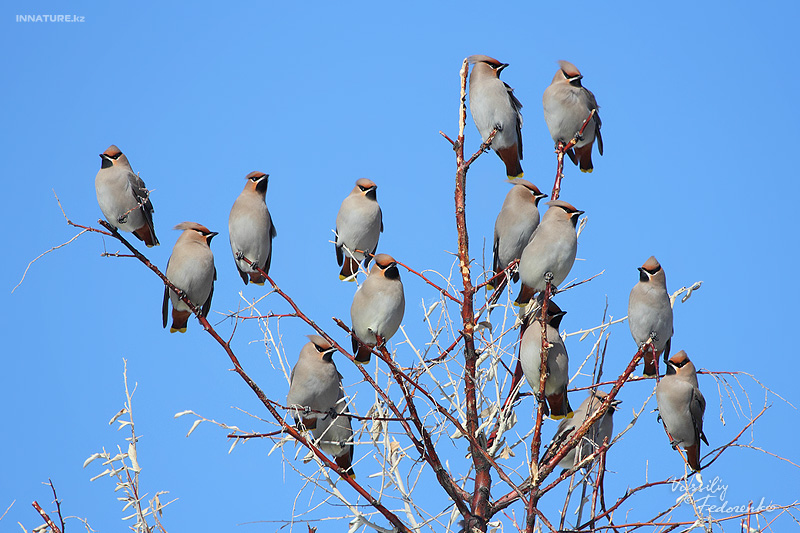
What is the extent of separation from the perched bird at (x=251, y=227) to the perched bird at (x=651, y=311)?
2497 millimetres

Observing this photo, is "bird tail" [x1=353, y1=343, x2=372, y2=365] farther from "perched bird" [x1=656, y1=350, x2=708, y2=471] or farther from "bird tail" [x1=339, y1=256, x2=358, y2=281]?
"perched bird" [x1=656, y1=350, x2=708, y2=471]

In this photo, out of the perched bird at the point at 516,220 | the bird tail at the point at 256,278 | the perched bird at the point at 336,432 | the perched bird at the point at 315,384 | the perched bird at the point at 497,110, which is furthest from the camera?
the bird tail at the point at 256,278

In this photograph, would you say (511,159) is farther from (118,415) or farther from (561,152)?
(118,415)

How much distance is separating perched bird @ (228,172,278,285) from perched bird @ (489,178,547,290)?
60.6 inches

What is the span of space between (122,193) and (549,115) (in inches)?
108

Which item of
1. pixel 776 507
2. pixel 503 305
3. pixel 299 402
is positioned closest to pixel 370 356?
pixel 299 402

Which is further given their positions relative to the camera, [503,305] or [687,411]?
[687,411]

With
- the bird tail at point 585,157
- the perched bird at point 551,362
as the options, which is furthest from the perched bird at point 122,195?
the bird tail at point 585,157

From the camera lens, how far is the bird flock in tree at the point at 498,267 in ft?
15.5

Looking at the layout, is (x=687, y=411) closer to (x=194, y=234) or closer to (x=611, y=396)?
(x=611, y=396)

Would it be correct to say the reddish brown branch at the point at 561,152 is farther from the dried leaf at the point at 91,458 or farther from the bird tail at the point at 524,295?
the dried leaf at the point at 91,458

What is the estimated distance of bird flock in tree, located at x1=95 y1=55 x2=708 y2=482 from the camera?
4.73 meters

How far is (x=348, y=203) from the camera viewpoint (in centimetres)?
624

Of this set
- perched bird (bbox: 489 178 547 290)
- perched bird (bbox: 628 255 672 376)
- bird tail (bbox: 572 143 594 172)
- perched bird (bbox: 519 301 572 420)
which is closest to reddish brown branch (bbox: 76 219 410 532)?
perched bird (bbox: 519 301 572 420)
